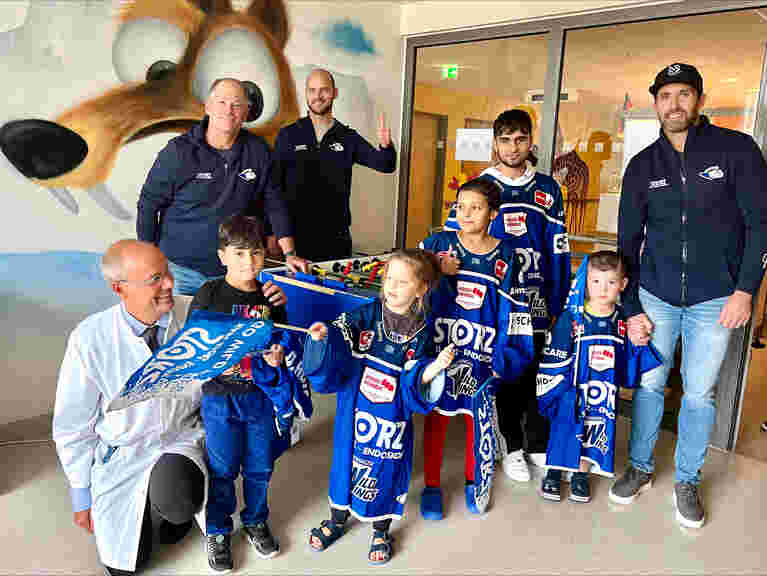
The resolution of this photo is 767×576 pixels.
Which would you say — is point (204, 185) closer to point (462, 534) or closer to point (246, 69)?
point (246, 69)

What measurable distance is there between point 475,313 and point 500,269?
0.21 metres

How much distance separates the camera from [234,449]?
223cm

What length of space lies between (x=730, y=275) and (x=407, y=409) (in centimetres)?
146

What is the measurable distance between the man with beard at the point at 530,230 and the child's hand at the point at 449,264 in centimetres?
27

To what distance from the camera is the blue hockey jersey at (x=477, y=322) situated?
8.38 ft

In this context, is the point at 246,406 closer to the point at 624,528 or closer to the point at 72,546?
the point at 72,546

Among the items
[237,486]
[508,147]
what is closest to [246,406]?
[237,486]

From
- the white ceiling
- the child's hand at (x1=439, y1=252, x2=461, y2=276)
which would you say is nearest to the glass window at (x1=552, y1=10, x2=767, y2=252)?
the white ceiling

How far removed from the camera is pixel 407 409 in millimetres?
2312

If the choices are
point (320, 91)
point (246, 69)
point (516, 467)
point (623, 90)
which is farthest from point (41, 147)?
point (623, 90)

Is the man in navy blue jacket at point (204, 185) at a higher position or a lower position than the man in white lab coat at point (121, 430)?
higher

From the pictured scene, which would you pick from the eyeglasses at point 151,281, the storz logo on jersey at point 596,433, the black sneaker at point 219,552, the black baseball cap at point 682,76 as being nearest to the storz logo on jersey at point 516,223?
the black baseball cap at point 682,76

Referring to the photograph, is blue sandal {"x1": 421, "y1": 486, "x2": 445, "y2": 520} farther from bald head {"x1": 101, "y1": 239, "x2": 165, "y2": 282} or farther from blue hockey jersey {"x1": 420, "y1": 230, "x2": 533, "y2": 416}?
bald head {"x1": 101, "y1": 239, "x2": 165, "y2": 282}

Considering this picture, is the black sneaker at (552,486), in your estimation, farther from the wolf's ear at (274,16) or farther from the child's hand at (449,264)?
the wolf's ear at (274,16)
